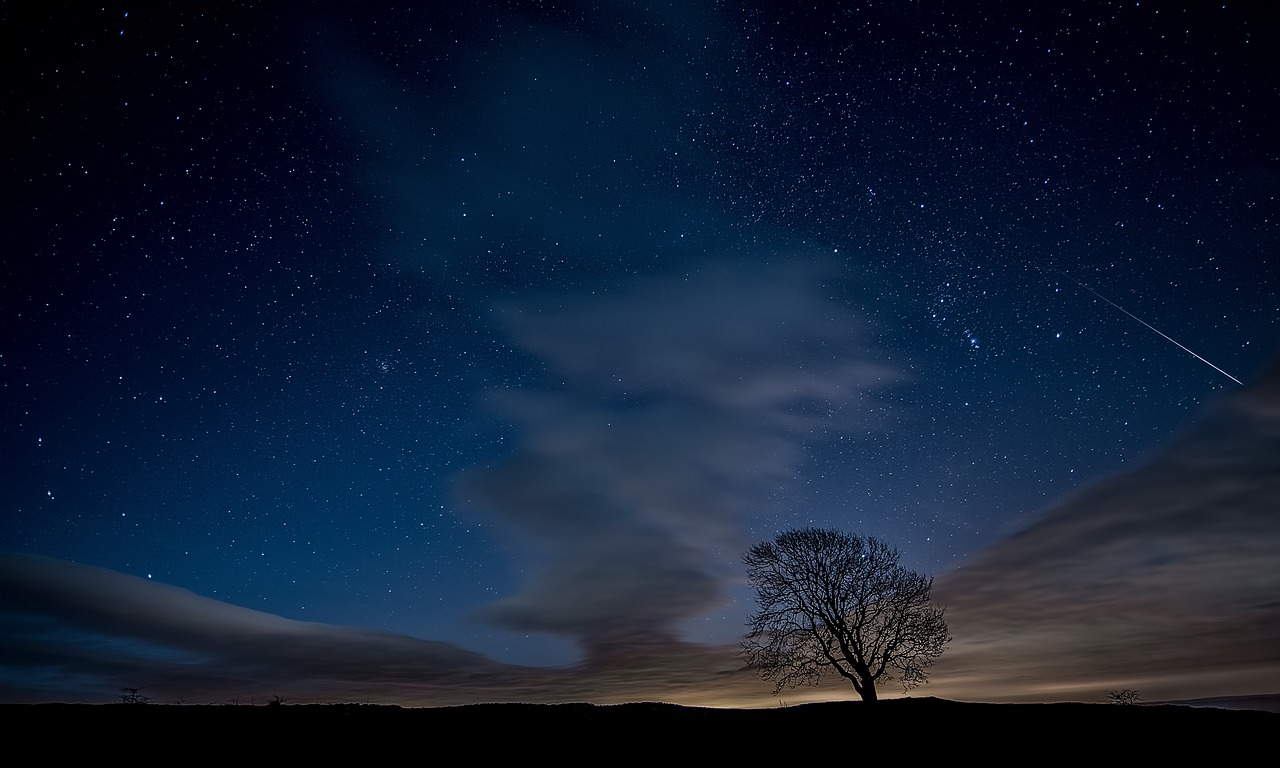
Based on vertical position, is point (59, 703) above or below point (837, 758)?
above

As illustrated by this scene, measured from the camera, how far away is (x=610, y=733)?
11805mm

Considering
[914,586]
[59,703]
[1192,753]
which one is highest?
[914,586]

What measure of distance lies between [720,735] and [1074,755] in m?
7.14

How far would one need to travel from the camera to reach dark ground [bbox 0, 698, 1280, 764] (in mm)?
9367

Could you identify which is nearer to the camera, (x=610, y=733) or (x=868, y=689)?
(x=610, y=733)

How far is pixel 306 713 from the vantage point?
11469mm

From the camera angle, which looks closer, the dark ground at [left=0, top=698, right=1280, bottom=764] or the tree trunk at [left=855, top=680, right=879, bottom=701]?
the dark ground at [left=0, top=698, right=1280, bottom=764]

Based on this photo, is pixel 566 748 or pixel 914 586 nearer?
pixel 566 748

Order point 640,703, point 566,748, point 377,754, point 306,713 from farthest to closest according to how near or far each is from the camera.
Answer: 1. point 640,703
2. point 306,713
3. point 566,748
4. point 377,754

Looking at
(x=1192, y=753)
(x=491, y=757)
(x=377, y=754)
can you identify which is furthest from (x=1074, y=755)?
(x=377, y=754)

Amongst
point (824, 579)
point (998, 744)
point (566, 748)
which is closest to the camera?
point (566, 748)

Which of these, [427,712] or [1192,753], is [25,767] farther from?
[1192,753]

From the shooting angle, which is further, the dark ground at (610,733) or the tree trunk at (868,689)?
the tree trunk at (868,689)

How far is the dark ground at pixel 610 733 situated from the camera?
937 centimetres
